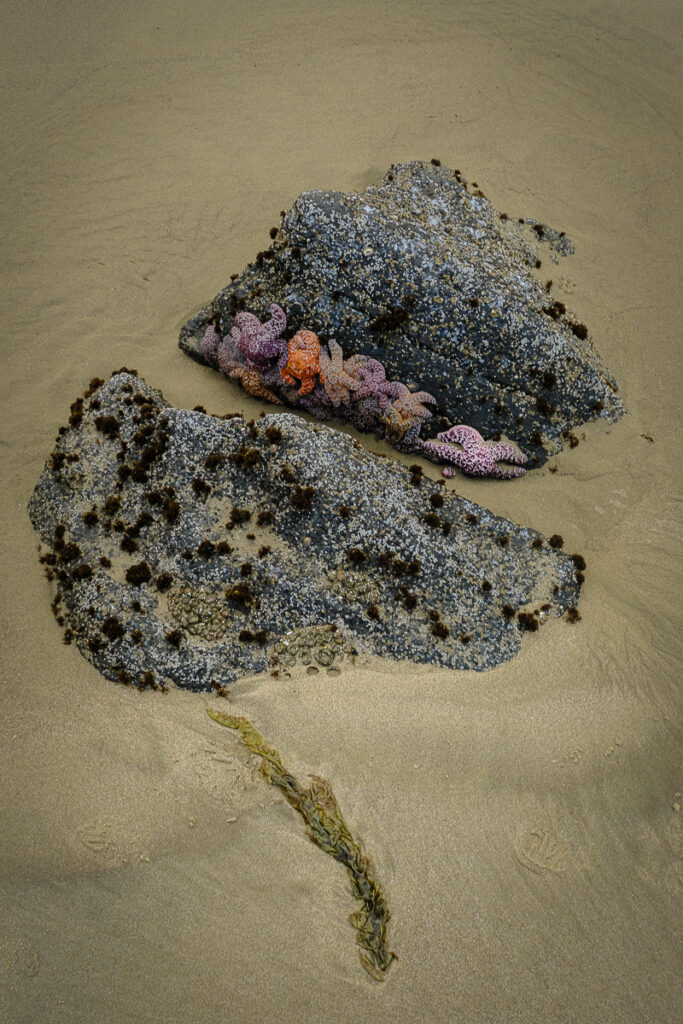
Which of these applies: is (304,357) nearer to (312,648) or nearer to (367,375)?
(367,375)

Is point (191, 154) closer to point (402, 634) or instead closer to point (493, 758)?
point (402, 634)

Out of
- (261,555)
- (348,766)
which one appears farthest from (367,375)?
(348,766)

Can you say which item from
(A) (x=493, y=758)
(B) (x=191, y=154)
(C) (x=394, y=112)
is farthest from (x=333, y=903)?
(C) (x=394, y=112)

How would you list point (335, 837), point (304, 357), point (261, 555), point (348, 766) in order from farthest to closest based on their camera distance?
point (304, 357) → point (261, 555) → point (348, 766) → point (335, 837)

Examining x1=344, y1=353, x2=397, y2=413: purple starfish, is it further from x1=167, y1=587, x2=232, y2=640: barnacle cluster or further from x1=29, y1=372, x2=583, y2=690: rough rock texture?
x1=167, y1=587, x2=232, y2=640: barnacle cluster

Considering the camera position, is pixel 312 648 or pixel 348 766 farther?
pixel 312 648

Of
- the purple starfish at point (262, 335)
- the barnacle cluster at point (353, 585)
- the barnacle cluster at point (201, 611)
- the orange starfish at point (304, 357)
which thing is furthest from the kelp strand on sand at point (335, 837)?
the purple starfish at point (262, 335)
